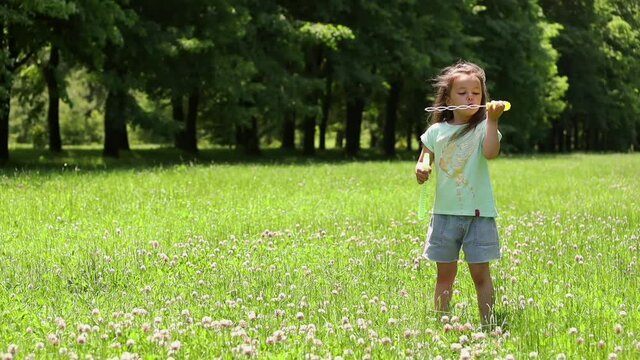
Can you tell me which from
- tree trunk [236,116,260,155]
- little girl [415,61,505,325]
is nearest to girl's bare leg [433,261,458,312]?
little girl [415,61,505,325]

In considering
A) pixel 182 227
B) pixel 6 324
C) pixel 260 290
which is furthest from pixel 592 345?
pixel 182 227

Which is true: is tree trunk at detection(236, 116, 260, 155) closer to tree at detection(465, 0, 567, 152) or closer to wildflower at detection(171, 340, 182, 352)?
tree at detection(465, 0, 567, 152)

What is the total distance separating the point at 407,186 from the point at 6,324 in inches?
543

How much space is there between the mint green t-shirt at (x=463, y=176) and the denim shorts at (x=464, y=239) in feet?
0.26

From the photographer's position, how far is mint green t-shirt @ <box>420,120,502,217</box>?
5.79 meters

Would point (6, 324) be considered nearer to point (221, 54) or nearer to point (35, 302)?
point (35, 302)

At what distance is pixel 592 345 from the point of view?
4883 millimetres

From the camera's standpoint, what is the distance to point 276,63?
3294cm

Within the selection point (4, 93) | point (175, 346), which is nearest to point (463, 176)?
point (175, 346)

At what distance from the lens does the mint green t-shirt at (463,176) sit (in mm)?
5793

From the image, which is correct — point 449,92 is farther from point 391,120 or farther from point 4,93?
point 391,120

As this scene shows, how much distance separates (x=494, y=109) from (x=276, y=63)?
92.0 ft

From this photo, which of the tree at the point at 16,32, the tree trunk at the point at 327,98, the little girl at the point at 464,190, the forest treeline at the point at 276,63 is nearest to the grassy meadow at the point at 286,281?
the little girl at the point at 464,190

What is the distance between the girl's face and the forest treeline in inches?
659
